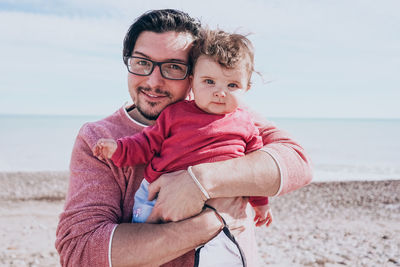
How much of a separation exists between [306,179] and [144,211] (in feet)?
3.41

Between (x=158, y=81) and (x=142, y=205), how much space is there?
899mm

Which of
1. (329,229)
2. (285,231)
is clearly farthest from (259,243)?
(329,229)

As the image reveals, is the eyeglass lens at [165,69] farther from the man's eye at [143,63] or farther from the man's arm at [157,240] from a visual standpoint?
the man's arm at [157,240]

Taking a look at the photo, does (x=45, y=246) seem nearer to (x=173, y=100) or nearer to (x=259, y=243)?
(x=259, y=243)

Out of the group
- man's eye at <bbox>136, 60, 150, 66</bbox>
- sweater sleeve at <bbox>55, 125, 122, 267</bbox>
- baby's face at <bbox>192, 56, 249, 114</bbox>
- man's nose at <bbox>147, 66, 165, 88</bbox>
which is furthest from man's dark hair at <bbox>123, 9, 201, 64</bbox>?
sweater sleeve at <bbox>55, 125, 122, 267</bbox>

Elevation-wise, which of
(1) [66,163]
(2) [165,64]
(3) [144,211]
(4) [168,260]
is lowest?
(1) [66,163]

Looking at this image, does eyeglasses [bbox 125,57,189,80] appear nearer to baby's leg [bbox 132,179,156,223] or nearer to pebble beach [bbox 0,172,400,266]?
baby's leg [bbox 132,179,156,223]

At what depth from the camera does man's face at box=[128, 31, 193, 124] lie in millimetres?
2691

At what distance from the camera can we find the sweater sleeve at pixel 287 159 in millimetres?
2281

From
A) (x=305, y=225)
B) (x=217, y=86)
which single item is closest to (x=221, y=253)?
(x=217, y=86)

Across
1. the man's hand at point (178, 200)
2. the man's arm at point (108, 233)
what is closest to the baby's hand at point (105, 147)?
the man's arm at point (108, 233)

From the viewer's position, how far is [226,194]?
7.01 feet

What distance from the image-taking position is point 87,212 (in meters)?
2.12

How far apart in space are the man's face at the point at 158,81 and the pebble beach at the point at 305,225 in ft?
14.5
